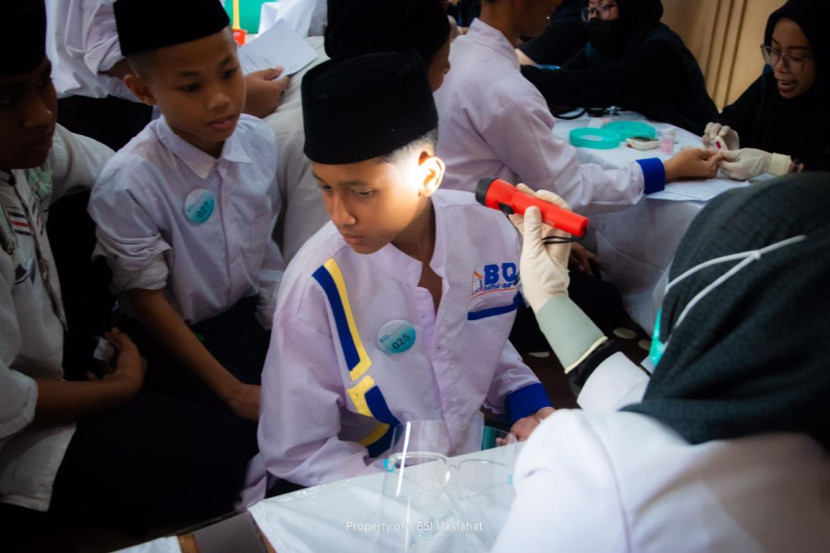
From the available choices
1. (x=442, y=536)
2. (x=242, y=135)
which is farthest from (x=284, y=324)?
(x=242, y=135)

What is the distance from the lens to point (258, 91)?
6.74 feet

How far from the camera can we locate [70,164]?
1.61 m

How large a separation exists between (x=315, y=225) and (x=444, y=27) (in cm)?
66

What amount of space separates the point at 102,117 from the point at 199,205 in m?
1.25

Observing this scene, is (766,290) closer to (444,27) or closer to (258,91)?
(444,27)

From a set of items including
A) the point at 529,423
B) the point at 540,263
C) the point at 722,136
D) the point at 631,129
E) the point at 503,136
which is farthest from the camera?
the point at 631,129

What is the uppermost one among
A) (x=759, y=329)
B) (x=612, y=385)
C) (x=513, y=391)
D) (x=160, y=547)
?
(x=759, y=329)

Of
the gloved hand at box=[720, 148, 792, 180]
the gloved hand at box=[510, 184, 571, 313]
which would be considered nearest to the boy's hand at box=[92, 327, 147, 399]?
the gloved hand at box=[510, 184, 571, 313]

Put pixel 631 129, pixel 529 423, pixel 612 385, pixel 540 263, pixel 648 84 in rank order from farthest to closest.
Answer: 1. pixel 648 84
2. pixel 631 129
3. pixel 529 423
4. pixel 540 263
5. pixel 612 385

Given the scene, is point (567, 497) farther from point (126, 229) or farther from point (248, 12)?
point (248, 12)

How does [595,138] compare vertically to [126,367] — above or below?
above

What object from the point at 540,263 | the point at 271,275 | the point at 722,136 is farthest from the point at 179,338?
the point at 722,136

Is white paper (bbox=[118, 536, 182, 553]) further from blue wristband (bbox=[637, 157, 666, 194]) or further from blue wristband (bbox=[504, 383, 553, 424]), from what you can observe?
blue wristband (bbox=[637, 157, 666, 194])

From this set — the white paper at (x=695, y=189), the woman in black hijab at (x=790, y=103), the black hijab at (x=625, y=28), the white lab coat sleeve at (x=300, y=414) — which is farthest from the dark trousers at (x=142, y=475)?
the black hijab at (x=625, y=28)
